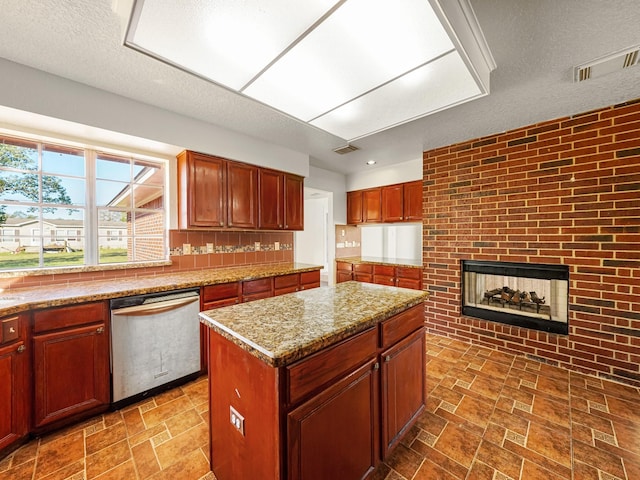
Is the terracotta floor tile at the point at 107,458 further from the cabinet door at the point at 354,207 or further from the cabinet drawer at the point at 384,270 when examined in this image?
the cabinet door at the point at 354,207

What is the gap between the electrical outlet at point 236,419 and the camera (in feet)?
3.63

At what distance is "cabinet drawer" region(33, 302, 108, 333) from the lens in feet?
5.52

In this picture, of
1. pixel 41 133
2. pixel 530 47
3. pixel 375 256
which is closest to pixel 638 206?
pixel 530 47

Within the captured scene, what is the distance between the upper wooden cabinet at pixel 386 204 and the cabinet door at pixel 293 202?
149cm

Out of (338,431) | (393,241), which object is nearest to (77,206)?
(338,431)

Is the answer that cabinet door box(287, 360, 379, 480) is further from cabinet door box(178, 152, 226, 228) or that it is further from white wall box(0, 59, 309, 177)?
white wall box(0, 59, 309, 177)

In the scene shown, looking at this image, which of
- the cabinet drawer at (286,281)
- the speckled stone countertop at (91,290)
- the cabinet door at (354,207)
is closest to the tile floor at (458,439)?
the speckled stone countertop at (91,290)

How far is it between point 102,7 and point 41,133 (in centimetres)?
150

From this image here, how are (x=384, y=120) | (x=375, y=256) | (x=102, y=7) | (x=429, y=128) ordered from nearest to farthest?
(x=102, y=7) → (x=384, y=120) → (x=429, y=128) → (x=375, y=256)

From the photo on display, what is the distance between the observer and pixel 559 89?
6.79 feet

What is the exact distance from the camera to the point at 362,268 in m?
4.47

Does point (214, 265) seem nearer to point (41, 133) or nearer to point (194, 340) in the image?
→ point (194, 340)

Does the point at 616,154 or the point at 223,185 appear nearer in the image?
the point at 616,154

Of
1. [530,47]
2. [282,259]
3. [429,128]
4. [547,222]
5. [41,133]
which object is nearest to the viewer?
[530,47]
